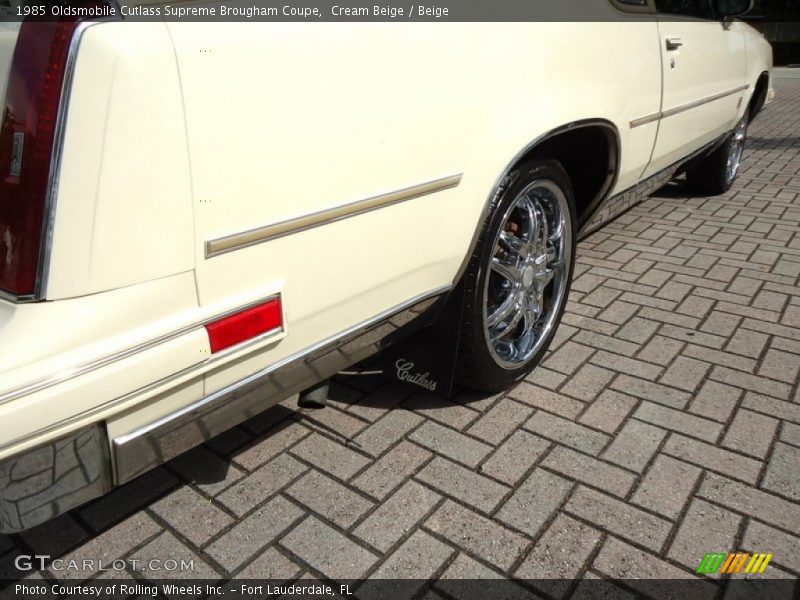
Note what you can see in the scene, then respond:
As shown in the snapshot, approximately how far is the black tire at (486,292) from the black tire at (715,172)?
3186 mm

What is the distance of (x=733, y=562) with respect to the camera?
187 cm

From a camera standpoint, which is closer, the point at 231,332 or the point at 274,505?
the point at 231,332

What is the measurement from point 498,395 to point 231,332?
147cm

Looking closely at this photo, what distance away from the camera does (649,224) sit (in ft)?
16.0

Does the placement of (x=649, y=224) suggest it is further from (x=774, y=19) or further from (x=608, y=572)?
(x=774, y=19)

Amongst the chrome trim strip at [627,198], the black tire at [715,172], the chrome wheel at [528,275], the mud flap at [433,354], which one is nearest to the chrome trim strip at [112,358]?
Result: the mud flap at [433,354]

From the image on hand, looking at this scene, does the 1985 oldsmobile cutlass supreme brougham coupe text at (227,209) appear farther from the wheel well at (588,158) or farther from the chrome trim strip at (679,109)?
the chrome trim strip at (679,109)

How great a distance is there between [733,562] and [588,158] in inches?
67.5

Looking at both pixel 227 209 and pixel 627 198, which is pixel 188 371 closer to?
pixel 227 209

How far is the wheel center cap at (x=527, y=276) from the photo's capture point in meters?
2.68

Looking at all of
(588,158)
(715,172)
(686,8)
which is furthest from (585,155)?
(715,172)

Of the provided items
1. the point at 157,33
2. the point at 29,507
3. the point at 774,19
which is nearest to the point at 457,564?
the point at 29,507

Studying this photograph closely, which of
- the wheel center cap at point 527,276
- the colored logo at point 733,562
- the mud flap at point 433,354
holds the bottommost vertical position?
the colored logo at point 733,562

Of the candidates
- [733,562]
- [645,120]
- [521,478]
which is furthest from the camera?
[645,120]
